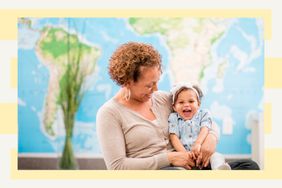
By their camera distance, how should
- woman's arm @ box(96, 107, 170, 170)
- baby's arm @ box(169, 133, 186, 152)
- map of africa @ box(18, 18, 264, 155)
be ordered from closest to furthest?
woman's arm @ box(96, 107, 170, 170) < baby's arm @ box(169, 133, 186, 152) < map of africa @ box(18, 18, 264, 155)

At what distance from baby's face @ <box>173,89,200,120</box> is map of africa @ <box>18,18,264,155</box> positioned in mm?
451

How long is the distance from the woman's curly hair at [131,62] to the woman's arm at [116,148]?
0.55 ft

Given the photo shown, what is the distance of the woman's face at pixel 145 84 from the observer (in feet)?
7.29

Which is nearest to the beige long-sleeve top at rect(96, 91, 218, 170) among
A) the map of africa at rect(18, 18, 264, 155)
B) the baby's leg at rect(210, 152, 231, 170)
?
the baby's leg at rect(210, 152, 231, 170)

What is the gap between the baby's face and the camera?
2.28 m

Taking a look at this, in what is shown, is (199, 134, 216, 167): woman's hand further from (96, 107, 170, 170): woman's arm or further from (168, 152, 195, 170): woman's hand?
(96, 107, 170, 170): woman's arm

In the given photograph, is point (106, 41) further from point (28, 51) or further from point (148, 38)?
point (28, 51)

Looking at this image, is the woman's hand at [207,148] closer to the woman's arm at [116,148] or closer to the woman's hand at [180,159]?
the woman's hand at [180,159]

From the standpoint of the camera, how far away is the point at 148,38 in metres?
2.71

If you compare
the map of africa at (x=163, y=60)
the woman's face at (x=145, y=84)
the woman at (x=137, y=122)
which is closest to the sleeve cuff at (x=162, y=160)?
the woman at (x=137, y=122)
